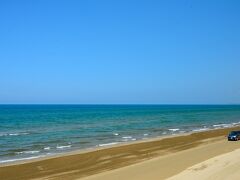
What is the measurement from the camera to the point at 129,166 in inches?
1005

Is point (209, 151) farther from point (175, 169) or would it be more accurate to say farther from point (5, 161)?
point (5, 161)

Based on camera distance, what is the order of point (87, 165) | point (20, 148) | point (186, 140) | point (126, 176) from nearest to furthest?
point (126, 176) → point (87, 165) → point (20, 148) → point (186, 140)

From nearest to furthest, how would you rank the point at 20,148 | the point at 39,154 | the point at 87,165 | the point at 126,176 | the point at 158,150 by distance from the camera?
the point at 126,176 → the point at 87,165 → the point at 39,154 → the point at 158,150 → the point at 20,148

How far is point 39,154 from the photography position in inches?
1278

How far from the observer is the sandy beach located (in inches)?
828

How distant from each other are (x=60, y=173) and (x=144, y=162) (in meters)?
6.41

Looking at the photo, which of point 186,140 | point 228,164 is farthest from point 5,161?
point 186,140

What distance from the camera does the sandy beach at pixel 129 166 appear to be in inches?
828

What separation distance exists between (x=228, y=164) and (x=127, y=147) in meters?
15.0

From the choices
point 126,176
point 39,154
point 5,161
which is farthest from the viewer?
point 39,154

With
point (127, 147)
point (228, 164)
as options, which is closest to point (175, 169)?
point (228, 164)

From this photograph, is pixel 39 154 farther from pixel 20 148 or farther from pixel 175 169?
pixel 175 169

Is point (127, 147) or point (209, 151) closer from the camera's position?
point (209, 151)

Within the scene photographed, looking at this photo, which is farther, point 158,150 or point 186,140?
point 186,140
